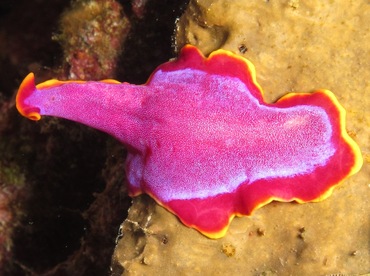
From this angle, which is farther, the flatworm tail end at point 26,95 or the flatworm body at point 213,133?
the flatworm tail end at point 26,95

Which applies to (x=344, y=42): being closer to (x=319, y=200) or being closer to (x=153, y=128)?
(x=319, y=200)

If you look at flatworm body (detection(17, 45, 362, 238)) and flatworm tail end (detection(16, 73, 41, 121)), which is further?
flatworm tail end (detection(16, 73, 41, 121))

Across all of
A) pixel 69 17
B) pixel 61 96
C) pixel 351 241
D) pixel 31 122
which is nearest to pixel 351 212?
pixel 351 241

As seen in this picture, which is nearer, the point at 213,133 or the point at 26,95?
the point at 213,133

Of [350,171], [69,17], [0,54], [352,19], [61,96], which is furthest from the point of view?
[0,54]
